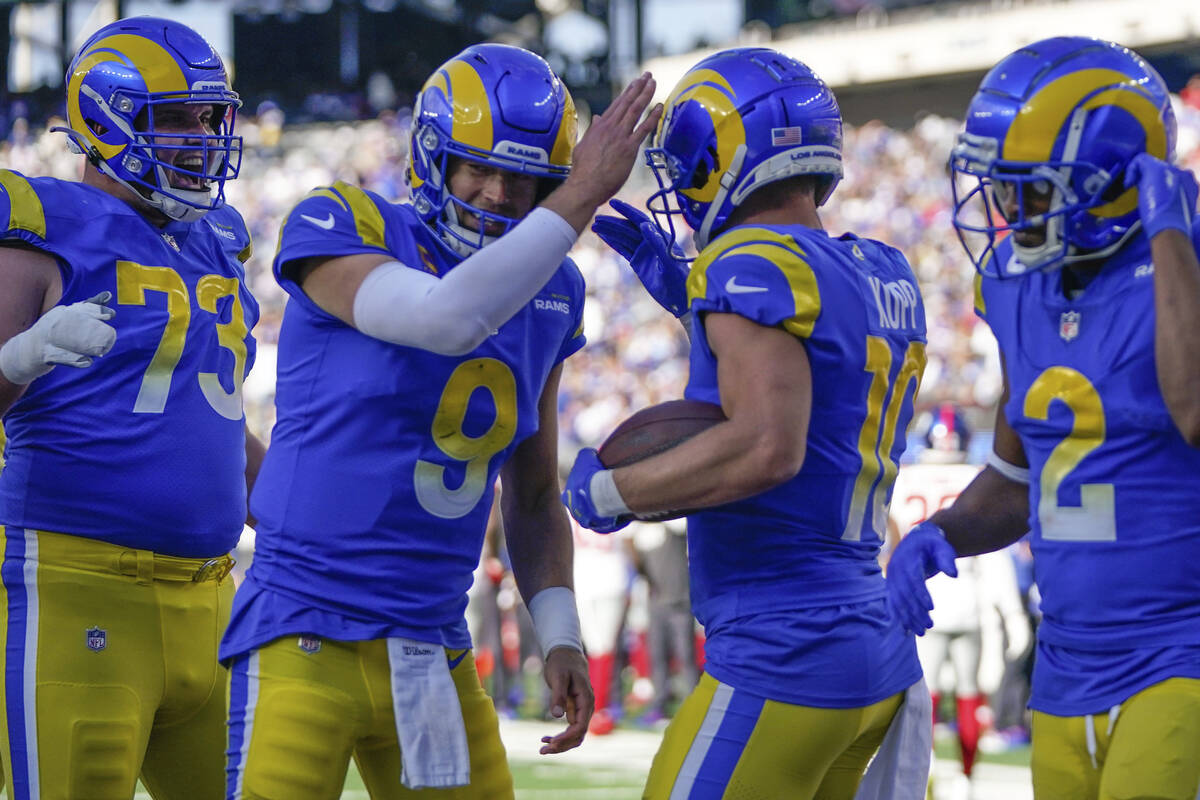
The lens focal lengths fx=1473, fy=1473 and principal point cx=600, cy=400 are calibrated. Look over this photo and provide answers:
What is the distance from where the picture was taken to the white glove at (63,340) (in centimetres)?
267

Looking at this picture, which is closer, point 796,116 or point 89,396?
point 796,116

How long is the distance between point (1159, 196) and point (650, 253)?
3.37ft

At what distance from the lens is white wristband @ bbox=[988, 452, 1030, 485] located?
2748 mm

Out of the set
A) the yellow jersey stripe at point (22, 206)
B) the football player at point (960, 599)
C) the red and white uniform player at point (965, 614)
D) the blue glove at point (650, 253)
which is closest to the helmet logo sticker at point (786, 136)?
the blue glove at point (650, 253)

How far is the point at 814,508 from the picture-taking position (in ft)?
8.25

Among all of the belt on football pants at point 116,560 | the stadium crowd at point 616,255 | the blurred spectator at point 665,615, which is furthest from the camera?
the stadium crowd at point 616,255

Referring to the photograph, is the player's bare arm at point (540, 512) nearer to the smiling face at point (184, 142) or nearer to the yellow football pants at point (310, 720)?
the yellow football pants at point (310, 720)

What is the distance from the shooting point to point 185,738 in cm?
308

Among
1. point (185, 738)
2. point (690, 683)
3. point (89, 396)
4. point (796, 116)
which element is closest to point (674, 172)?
point (796, 116)

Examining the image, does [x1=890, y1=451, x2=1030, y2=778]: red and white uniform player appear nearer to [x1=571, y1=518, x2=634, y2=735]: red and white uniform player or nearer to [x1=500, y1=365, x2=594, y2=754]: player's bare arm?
[x1=571, y1=518, x2=634, y2=735]: red and white uniform player

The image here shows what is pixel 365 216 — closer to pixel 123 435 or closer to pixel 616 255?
pixel 123 435

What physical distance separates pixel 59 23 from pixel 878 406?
22994 millimetres

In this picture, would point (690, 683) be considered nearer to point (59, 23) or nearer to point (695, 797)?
point (695, 797)

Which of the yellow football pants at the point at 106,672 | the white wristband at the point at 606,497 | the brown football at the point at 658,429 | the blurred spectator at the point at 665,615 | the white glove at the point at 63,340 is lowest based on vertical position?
the blurred spectator at the point at 665,615
